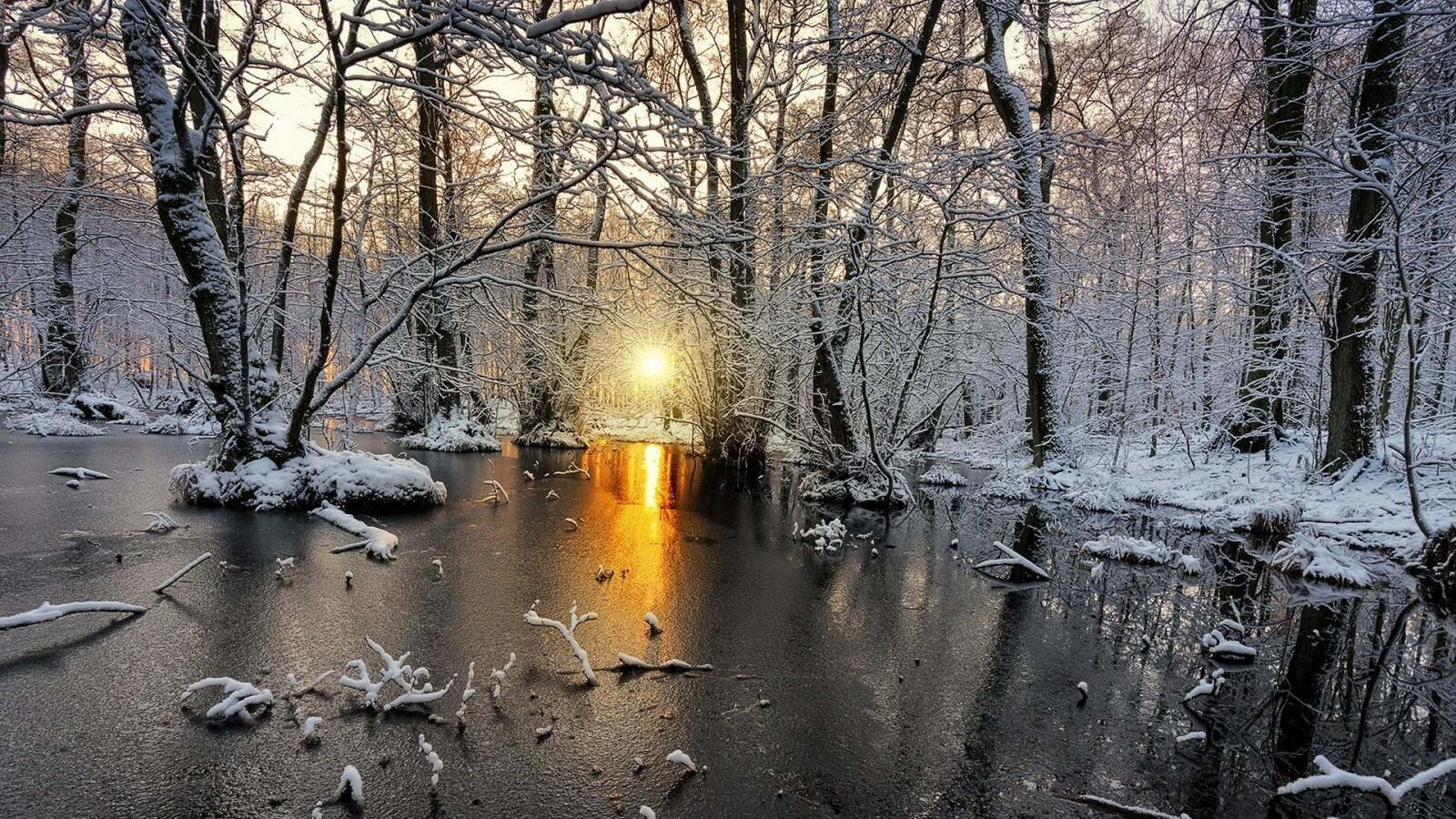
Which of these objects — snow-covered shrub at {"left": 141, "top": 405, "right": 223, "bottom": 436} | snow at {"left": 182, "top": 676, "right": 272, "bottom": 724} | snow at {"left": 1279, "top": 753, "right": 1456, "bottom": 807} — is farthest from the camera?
snow-covered shrub at {"left": 141, "top": 405, "right": 223, "bottom": 436}

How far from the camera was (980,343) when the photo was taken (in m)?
20.3

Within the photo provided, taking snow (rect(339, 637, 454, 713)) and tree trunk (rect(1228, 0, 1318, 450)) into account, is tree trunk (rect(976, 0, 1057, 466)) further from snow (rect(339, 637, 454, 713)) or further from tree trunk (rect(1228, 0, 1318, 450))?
snow (rect(339, 637, 454, 713))

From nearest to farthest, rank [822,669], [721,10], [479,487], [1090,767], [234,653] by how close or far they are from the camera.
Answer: [1090,767], [234,653], [822,669], [479,487], [721,10]

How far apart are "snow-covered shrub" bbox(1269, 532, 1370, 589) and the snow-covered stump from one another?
8923 mm

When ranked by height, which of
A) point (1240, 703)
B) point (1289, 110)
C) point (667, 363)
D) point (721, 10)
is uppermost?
point (721, 10)

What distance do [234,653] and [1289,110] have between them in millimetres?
19236

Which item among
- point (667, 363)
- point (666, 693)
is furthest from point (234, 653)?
point (667, 363)

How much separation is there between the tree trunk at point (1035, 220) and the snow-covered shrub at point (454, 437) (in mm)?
14432

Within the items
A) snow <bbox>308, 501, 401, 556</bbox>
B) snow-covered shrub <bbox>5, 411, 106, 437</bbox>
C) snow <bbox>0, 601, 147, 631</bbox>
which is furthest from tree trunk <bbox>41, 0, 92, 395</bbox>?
snow <bbox>0, 601, 147, 631</bbox>

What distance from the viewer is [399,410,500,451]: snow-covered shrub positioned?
18022 mm

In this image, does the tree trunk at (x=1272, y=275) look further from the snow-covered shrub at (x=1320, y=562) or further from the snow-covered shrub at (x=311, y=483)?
the snow-covered shrub at (x=311, y=483)

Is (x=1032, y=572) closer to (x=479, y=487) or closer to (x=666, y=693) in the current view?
(x=666, y=693)

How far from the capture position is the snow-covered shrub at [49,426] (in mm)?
15773

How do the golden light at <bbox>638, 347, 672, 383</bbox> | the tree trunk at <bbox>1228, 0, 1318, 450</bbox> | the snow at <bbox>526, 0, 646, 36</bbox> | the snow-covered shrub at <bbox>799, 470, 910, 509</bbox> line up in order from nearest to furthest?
1. the snow at <bbox>526, 0, 646, 36</bbox>
2. the tree trunk at <bbox>1228, 0, 1318, 450</bbox>
3. the snow-covered shrub at <bbox>799, 470, 910, 509</bbox>
4. the golden light at <bbox>638, 347, 672, 383</bbox>
